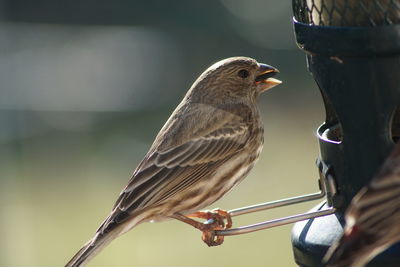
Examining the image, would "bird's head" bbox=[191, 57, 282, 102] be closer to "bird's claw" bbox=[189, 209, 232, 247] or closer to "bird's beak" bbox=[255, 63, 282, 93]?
"bird's beak" bbox=[255, 63, 282, 93]

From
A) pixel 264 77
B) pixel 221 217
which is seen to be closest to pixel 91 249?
pixel 221 217

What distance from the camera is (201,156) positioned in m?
9.62

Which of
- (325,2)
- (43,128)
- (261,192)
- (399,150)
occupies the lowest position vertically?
(261,192)

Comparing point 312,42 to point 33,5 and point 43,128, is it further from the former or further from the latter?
point 33,5

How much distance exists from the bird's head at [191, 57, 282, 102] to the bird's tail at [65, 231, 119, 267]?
6.00 ft

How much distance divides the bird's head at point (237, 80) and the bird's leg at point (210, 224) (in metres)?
1.19

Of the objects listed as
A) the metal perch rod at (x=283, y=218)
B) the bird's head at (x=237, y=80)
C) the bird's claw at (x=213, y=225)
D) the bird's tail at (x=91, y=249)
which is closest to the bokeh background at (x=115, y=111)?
the bird's head at (x=237, y=80)

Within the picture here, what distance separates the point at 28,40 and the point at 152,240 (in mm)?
Answer: 6447

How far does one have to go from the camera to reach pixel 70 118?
2406 cm

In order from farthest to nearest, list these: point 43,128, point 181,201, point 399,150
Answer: point 43,128 → point 181,201 → point 399,150

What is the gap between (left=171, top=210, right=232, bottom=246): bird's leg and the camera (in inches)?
356

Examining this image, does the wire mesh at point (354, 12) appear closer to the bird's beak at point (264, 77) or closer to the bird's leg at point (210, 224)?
the bird's beak at point (264, 77)

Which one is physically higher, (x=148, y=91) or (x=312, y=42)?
(x=312, y=42)

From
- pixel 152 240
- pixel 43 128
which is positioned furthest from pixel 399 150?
pixel 43 128
